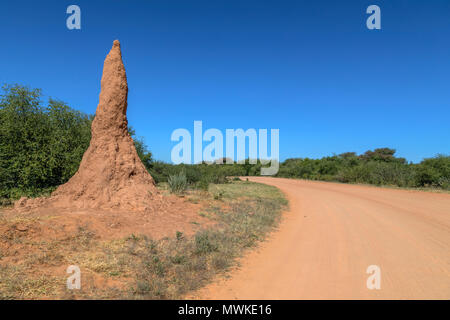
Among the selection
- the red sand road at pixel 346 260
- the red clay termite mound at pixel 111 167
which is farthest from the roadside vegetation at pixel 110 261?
the red clay termite mound at pixel 111 167

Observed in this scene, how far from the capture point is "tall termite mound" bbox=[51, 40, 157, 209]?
24.4 feet

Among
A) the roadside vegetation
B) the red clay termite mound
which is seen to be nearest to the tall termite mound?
the red clay termite mound

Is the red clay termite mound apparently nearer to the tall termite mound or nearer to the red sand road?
the tall termite mound

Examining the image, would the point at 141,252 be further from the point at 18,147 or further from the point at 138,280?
the point at 18,147

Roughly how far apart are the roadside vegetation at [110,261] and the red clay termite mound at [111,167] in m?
1.93

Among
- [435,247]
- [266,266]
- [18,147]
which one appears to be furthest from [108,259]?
[18,147]

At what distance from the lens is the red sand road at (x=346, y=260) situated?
364cm

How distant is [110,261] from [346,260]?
4.32 m

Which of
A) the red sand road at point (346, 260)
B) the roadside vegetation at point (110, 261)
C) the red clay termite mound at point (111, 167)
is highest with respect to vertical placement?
the red clay termite mound at point (111, 167)

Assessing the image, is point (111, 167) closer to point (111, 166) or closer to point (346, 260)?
point (111, 166)

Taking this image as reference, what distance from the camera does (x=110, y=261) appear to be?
14.1 ft

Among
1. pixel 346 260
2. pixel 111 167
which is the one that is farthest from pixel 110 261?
pixel 346 260

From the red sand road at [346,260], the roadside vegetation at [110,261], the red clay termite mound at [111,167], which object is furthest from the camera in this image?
the red clay termite mound at [111,167]

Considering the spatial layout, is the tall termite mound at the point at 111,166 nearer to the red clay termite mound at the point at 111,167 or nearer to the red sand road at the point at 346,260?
the red clay termite mound at the point at 111,167
